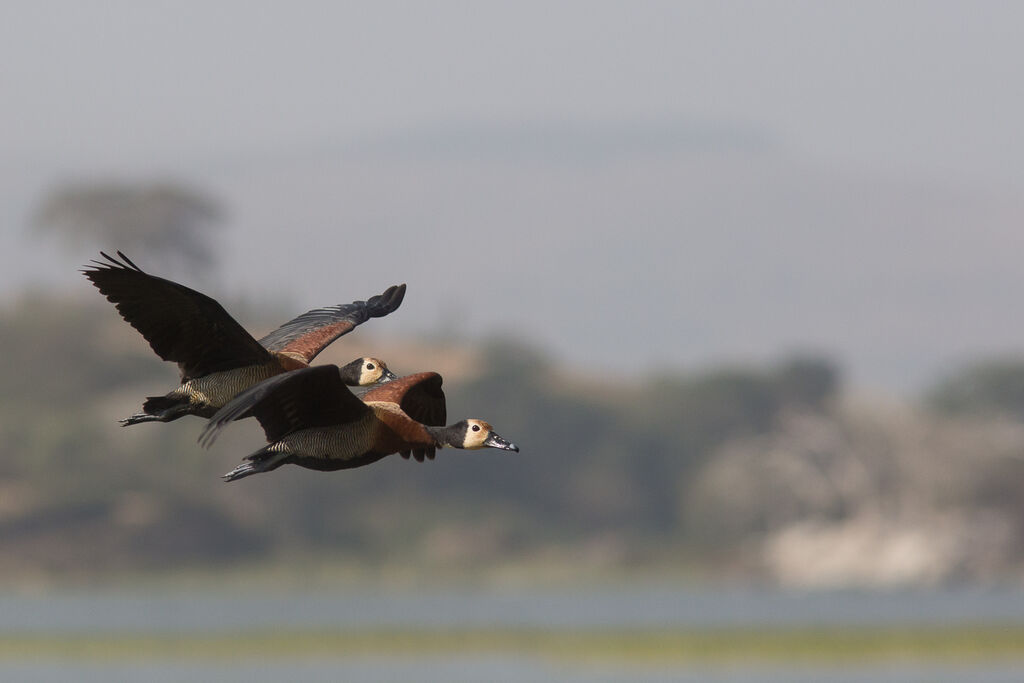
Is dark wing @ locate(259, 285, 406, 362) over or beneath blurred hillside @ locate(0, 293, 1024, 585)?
beneath

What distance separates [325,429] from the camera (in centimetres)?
537

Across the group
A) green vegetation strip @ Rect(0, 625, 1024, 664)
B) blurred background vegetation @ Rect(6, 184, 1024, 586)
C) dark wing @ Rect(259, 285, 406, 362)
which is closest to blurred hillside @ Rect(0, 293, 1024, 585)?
blurred background vegetation @ Rect(6, 184, 1024, 586)

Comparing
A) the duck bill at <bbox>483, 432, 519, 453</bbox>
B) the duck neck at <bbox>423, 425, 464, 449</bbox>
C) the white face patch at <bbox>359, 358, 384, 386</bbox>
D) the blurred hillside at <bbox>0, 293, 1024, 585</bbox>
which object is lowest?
the duck bill at <bbox>483, 432, 519, 453</bbox>

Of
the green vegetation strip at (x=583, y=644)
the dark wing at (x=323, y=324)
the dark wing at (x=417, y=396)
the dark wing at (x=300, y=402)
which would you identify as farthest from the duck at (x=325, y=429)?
the green vegetation strip at (x=583, y=644)

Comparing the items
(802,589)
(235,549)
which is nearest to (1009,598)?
(802,589)

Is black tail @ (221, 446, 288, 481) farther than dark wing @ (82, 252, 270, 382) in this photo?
No

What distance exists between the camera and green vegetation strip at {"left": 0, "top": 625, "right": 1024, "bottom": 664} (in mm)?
61000

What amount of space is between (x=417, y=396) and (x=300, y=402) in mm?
863

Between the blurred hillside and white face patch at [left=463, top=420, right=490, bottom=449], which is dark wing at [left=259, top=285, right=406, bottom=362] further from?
the blurred hillside

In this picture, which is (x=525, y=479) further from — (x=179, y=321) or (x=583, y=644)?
(x=179, y=321)

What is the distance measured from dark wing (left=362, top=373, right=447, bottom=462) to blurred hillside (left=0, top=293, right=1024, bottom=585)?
404 feet

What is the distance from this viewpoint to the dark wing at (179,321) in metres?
5.55

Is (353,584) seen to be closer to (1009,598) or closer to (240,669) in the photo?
(1009,598)

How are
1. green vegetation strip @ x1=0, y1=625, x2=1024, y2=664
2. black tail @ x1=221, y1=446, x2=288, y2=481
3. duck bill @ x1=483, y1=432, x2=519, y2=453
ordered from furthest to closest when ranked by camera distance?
green vegetation strip @ x1=0, y1=625, x2=1024, y2=664, duck bill @ x1=483, y1=432, x2=519, y2=453, black tail @ x1=221, y1=446, x2=288, y2=481
